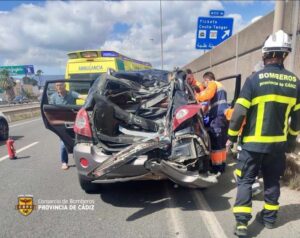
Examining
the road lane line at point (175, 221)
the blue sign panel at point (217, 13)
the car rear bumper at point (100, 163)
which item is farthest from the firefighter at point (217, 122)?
the blue sign panel at point (217, 13)

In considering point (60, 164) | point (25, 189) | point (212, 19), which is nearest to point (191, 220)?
point (25, 189)

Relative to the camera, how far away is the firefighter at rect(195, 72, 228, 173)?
5.11 metres

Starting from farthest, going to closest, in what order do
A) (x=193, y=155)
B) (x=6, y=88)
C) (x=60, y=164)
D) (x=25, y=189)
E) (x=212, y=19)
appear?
(x=6, y=88), (x=212, y=19), (x=60, y=164), (x=25, y=189), (x=193, y=155)

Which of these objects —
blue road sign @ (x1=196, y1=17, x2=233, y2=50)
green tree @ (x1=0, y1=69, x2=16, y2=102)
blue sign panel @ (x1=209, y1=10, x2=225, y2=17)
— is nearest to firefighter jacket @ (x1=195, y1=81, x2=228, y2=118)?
blue road sign @ (x1=196, y1=17, x2=233, y2=50)

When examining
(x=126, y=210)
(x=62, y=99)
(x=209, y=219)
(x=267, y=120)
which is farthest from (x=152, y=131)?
(x=62, y=99)

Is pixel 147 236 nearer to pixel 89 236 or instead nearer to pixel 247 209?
pixel 89 236

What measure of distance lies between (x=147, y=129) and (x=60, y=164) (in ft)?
10.0

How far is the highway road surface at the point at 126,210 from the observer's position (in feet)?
11.6

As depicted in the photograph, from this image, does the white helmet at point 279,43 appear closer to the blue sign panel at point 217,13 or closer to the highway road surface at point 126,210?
the highway road surface at point 126,210

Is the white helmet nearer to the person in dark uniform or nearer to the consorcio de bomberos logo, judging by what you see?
the consorcio de bomberos logo

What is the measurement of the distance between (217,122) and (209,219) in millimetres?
1827

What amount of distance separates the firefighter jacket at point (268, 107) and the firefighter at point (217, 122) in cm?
172

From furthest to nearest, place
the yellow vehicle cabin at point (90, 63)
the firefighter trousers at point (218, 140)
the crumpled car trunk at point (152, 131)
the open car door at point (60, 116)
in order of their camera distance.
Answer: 1. the yellow vehicle cabin at point (90, 63)
2. the open car door at point (60, 116)
3. the firefighter trousers at point (218, 140)
4. the crumpled car trunk at point (152, 131)

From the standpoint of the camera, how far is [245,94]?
10.7 ft
